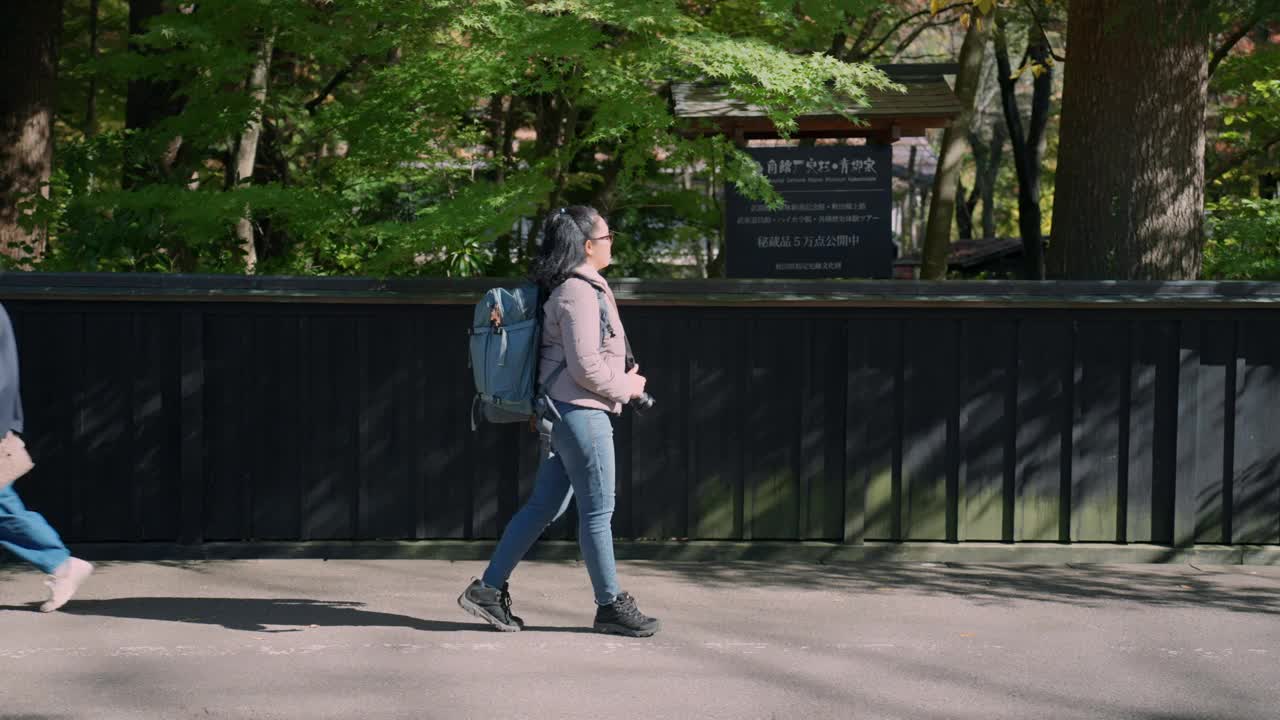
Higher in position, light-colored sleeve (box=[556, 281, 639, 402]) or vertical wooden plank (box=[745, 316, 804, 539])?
light-colored sleeve (box=[556, 281, 639, 402])

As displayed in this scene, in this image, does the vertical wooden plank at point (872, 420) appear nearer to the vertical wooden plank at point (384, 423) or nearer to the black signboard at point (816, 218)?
the black signboard at point (816, 218)

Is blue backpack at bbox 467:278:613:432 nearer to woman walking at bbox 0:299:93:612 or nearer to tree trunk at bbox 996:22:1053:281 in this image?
woman walking at bbox 0:299:93:612

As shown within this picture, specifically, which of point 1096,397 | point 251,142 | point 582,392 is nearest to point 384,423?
point 582,392

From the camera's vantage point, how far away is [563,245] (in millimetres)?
5977

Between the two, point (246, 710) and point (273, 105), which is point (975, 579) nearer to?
point (246, 710)

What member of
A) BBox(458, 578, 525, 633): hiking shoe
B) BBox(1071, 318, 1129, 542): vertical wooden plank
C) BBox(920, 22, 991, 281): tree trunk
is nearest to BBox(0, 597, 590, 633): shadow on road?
BBox(458, 578, 525, 633): hiking shoe

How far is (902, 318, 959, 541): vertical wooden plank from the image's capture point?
8.09 m

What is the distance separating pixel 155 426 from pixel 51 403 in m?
0.58

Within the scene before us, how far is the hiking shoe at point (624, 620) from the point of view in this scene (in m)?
6.17

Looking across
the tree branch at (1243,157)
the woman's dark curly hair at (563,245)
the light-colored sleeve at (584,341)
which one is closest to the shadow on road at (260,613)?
the light-colored sleeve at (584,341)

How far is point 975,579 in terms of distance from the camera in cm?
768

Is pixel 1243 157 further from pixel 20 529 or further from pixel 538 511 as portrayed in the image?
pixel 20 529

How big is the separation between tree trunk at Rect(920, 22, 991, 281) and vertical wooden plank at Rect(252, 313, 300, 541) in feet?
31.4

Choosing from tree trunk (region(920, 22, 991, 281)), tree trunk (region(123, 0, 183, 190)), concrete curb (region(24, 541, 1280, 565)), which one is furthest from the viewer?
tree trunk (region(920, 22, 991, 281))
